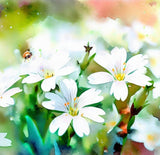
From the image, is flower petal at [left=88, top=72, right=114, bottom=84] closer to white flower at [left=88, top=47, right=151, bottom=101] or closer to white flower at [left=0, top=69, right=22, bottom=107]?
white flower at [left=88, top=47, right=151, bottom=101]

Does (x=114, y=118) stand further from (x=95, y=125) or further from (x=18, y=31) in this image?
(x=18, y=31)

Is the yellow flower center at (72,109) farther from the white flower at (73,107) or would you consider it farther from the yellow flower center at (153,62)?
the yellow flower center at (153,62)

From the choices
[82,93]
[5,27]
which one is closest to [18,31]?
[5,27]

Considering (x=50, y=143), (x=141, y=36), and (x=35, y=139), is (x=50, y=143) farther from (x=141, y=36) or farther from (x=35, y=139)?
(x=141, y=36)

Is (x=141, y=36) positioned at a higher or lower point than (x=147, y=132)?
higher

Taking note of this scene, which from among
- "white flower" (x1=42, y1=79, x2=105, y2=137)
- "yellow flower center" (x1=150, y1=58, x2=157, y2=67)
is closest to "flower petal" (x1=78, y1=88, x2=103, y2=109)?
"white flower" (x1=42, y1=79, x2=105, y2=137)

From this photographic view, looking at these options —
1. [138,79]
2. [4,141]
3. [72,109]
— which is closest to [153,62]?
[138,79]
